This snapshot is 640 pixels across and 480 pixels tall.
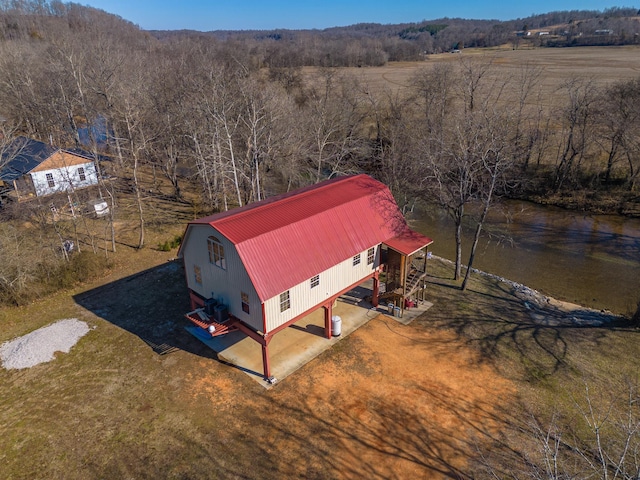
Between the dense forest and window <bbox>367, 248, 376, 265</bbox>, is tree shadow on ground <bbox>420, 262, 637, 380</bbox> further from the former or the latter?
window <bbox>367, 248, 376, 265</bbox>

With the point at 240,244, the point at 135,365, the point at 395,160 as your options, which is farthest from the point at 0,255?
the point at 395,160

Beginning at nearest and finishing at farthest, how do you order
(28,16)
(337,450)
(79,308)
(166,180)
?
(337,450) → (79,308) → (166,180) → (28,16)

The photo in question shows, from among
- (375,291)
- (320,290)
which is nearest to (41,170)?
(320,290)

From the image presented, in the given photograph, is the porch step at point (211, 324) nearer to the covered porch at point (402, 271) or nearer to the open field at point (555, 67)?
the covered porch at point (402, 271)

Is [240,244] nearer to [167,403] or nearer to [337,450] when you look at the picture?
[167,403]

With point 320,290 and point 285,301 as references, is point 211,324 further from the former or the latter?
point 320,290
